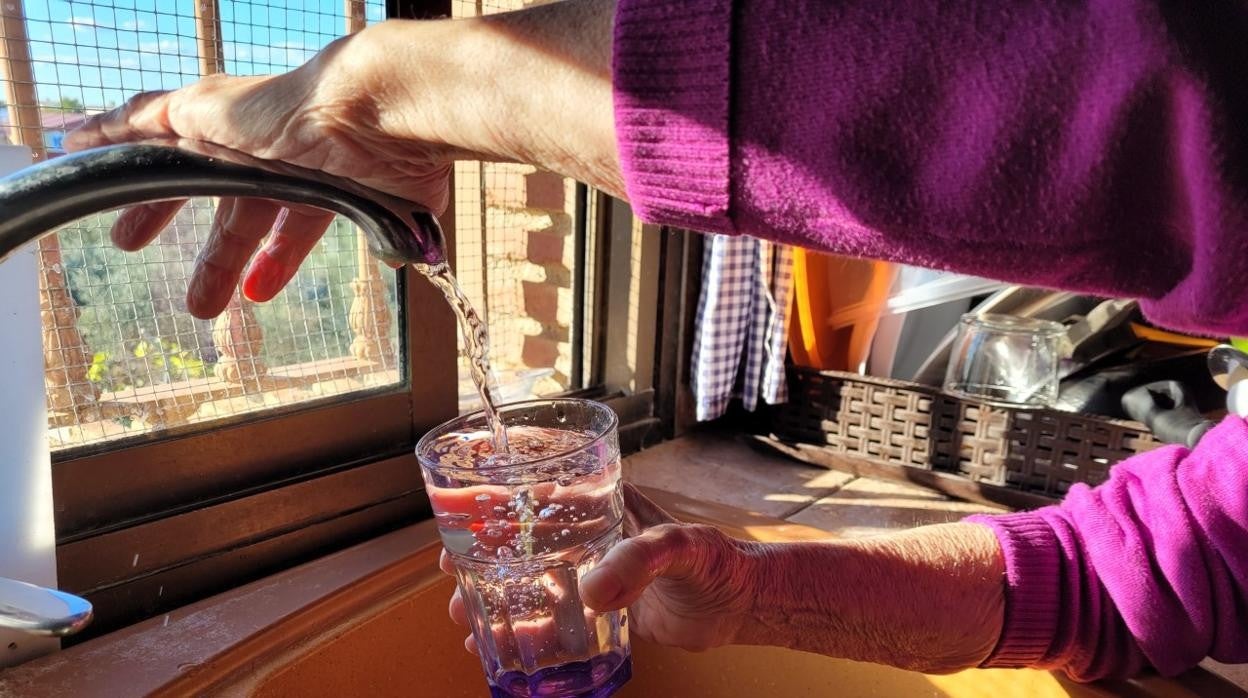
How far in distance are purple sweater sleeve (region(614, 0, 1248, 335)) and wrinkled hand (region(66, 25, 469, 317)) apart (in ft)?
0.53

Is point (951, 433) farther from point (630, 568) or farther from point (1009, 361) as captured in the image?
point (630, 568)

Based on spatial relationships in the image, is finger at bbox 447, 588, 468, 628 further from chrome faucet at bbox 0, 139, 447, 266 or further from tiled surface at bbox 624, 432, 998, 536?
tiled surface at bbox 624, 432, 998, 536

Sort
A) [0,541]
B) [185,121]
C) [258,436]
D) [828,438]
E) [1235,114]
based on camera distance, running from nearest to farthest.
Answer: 1. [1235,114]
2. [185,121]
3. [0,541]
4. [258,436]
5. [828,438]

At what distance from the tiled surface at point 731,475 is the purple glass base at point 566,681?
0.49 metres

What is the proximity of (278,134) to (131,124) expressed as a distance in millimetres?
120

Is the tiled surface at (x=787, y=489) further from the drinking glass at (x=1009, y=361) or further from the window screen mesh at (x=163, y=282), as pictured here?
the window screen mesh at (x=163, y=282)

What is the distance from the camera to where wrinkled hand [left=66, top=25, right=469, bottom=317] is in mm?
472

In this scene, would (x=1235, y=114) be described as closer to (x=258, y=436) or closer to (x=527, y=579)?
(x=527, y=579)

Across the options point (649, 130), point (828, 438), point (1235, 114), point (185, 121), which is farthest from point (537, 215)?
point (1235, 114)

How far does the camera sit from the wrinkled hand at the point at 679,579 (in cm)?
53

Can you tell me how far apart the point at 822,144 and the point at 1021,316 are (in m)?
1.07

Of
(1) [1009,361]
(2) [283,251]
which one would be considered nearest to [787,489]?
(1) [1009,361]

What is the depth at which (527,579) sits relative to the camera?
1.81 ft

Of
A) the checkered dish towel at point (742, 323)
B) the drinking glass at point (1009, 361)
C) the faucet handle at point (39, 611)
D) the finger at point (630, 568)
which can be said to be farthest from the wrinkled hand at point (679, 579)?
the drinking glass at point (1009, 361)
